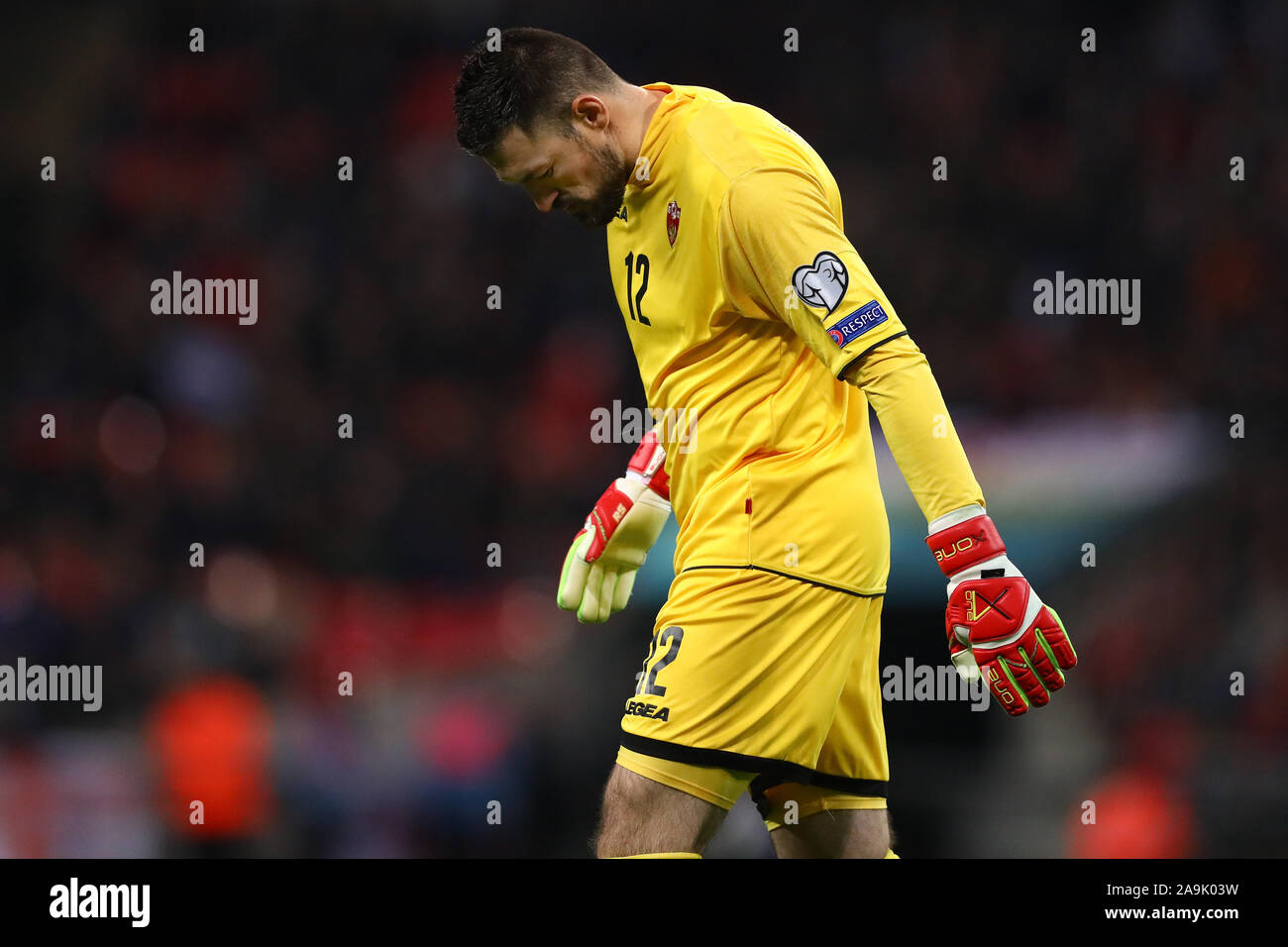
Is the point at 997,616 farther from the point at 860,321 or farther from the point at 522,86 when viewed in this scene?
the point at 522,86

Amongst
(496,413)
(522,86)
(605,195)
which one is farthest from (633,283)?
(496,413)

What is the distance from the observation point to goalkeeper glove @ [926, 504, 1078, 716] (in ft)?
9.11

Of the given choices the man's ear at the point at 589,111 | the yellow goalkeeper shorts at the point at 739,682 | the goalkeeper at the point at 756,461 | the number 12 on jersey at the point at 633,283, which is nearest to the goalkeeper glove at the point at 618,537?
the goalkeeper at the point at 756,461

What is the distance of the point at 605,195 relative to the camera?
3240 mm

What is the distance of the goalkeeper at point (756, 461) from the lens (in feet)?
9.36

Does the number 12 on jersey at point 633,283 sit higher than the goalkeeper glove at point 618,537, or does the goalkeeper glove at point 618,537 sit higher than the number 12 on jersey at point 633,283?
the number 12 on jersey at point 633,283

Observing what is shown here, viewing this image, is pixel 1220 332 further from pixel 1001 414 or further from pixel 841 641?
pixel 841 641

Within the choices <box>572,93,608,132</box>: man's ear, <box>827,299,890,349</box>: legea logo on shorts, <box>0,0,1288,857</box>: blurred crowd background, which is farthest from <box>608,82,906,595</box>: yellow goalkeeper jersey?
<box>0,0,1288,857</box>: blurred crowd background

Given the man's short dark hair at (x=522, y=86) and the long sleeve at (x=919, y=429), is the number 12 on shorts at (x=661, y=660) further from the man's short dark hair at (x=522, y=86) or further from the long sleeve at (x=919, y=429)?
the man's short dark hair at (x=522, y=86)

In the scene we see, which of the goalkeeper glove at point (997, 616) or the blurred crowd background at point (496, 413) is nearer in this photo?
the goalkeeper glove at point (997, 616)

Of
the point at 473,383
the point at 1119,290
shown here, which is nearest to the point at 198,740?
the point at 473,383

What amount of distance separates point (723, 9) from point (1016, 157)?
1.97 m

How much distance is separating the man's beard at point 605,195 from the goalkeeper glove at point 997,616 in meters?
1.00

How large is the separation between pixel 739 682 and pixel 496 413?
501 cm
